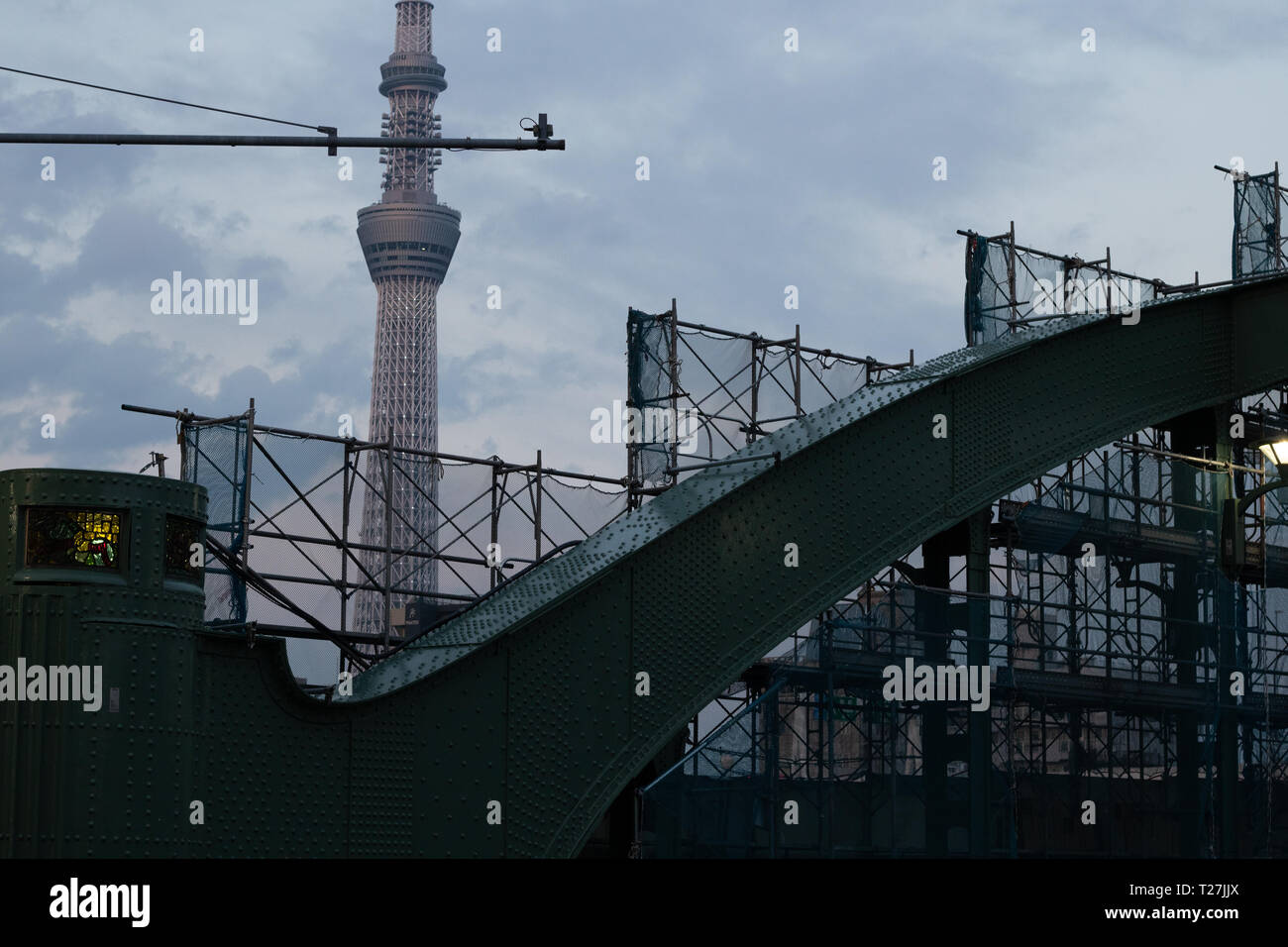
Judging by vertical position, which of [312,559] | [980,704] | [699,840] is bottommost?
[699,840]

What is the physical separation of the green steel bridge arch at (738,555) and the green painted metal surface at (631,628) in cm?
2

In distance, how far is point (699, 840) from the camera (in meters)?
21.9

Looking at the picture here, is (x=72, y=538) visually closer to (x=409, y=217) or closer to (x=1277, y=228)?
(x=1277, y=228)

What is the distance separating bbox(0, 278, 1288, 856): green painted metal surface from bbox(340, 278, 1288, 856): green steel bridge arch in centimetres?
2

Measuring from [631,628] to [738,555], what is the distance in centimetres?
134

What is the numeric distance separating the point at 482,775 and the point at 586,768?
40.0 inches

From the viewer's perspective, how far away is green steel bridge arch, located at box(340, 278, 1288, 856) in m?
13.4

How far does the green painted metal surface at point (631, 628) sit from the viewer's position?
11898mm

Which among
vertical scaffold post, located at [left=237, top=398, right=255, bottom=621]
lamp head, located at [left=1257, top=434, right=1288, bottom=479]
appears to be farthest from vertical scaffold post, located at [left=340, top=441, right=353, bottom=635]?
lamp head, located at [left=1257, top=434, right=1288, bottom=479]

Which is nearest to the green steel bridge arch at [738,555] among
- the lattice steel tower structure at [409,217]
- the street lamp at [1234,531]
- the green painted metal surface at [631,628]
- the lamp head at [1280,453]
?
the green painted metal surface at [631,628]

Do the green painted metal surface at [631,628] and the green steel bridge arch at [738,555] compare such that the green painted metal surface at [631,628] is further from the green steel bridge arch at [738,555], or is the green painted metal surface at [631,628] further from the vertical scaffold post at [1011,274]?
the vertical scaffold post at [1011,274]

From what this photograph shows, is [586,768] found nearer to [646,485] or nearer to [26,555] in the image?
[26,555]
